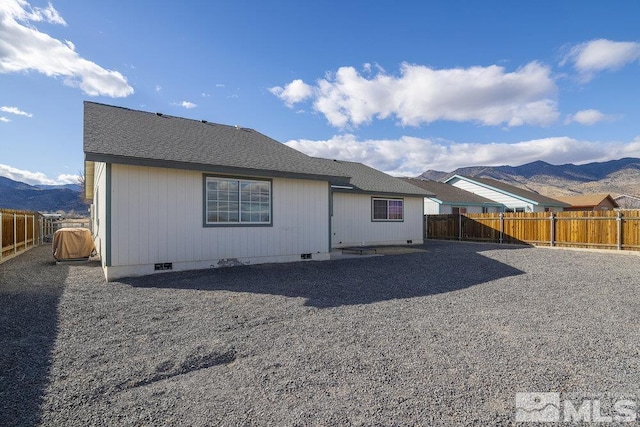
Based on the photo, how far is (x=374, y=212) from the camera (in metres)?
15.8

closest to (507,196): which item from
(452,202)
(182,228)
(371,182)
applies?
(452,202)

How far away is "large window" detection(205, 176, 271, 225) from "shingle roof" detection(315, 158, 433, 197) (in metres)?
5.24

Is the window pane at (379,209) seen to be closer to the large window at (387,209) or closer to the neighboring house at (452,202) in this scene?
the large window at (387,209)

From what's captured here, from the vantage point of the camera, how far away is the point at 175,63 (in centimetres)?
1159

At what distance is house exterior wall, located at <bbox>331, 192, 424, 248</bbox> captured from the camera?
48.6ft

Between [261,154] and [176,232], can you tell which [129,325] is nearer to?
[176,232]

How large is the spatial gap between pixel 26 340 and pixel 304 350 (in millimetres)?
3351

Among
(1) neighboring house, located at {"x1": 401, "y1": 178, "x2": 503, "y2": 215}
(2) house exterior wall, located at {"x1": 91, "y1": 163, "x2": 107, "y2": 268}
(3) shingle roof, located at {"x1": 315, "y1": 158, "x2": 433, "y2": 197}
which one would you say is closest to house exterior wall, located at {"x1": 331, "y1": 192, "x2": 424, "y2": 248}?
(3) shingle roof, located at {"x1": 315, "y1": 158, "x2": 433, "y2": 197}

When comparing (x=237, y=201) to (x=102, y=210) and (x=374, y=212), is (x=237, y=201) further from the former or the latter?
(x=374, y=212)

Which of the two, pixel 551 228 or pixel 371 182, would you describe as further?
pixel 371 182

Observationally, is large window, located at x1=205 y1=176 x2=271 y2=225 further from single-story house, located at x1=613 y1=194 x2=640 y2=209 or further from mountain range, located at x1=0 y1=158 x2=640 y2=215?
mountain range, located at x1=0 y1=158 x2=640 y2=215

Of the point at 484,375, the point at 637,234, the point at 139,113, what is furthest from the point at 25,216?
the point at 637,234

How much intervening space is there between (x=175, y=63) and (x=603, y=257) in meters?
16.5

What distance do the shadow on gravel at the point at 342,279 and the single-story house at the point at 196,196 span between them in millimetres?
552
